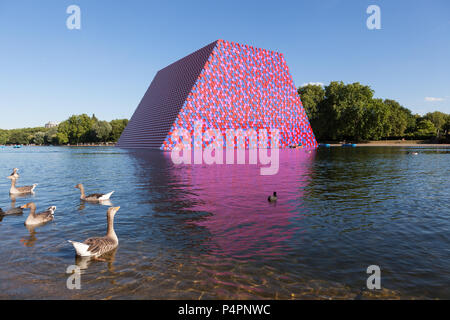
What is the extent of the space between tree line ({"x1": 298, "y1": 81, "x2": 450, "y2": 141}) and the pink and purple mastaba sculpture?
22.7 meters

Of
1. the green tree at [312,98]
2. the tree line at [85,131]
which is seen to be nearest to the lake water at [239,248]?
the green tree at [312,98]

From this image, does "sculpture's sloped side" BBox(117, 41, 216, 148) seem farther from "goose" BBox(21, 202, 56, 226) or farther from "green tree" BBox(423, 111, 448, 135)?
"green tree" BBox(423, 111, 448, 135)

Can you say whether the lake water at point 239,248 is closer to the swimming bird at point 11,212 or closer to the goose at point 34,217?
the goose at point 34,217

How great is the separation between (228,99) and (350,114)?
4547cm

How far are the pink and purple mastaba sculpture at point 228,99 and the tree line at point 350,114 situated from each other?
2271 centimetres

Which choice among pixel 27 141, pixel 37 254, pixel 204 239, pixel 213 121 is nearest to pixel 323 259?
pixel 204 239

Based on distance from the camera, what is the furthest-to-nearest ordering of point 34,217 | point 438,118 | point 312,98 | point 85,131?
1. point 85,131
2. point 438,118
3. point 312,98
4. point 34,217

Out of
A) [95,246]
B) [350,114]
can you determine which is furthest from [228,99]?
[95,246]

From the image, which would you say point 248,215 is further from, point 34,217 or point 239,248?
point 34,217

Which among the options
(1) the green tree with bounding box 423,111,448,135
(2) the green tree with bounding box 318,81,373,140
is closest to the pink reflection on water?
(2) the green tree with bounding box 318,81,373,140

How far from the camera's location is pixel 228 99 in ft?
228
